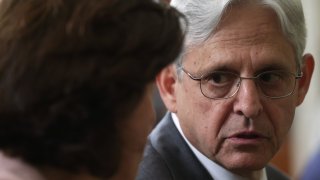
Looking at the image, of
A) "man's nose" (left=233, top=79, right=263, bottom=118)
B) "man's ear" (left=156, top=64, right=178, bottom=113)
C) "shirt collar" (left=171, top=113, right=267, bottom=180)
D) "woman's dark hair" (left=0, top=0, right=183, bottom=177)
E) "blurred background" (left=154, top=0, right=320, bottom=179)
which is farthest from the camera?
"blurred background" (left=154, top=0, right=320, bottom=179)

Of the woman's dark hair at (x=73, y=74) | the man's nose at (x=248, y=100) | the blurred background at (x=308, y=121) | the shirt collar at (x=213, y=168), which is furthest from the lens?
the blurred background at (x=308, y=121)

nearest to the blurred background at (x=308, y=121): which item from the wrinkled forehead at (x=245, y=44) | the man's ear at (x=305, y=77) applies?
the man's ear at (x=305, y=77)

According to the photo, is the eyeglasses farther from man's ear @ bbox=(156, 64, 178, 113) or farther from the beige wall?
the beige wall

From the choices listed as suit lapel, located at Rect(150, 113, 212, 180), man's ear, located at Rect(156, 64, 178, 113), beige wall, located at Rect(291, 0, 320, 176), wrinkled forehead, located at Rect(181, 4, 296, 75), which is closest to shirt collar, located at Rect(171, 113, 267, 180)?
suit lapel, located at Rect(150, 113, 212, 180)

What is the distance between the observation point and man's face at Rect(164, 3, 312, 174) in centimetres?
261

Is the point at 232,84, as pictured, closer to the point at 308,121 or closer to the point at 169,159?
the point at 169,159

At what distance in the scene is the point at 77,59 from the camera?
1671 mm

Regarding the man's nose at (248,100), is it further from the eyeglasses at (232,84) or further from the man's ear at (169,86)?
the man's ear at (169,86)

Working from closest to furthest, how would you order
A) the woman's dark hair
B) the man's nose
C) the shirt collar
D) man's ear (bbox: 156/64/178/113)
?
the woman's dark hair, the man's nose, the shirt collar, man's ear (bbox: 156/64/178/113)

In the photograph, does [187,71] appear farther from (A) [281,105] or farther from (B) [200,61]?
(A) [281,105]

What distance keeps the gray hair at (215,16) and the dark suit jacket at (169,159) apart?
0.31m

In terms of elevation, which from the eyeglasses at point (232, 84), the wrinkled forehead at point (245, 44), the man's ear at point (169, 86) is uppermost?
the wrinkled forehead at point (245, 44)

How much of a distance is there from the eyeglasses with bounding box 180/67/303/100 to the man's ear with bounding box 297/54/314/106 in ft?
0.46

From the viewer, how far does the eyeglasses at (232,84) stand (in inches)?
104
